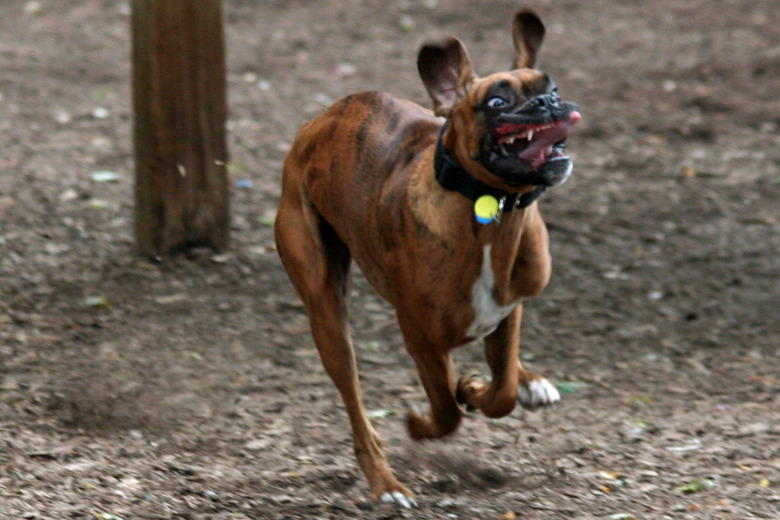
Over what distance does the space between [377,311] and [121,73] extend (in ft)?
17.1

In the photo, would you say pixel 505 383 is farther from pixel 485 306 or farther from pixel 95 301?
pixel 95 301

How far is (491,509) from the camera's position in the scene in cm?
455

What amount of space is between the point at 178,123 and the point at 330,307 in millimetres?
2514

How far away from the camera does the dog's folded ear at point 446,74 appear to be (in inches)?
A: 159

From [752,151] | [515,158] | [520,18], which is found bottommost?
[752,151]

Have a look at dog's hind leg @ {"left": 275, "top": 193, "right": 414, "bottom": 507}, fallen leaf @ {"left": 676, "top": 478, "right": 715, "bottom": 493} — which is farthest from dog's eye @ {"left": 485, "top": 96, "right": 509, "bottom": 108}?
fallen leaf @ {"left": 676, "top": 478, "right": 715, "bottom": 493}

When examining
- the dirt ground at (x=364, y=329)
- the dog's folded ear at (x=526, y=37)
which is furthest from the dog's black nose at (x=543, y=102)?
the dirt ground at (x=364, y=329)

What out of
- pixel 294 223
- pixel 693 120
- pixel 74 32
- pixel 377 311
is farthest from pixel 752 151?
pixel 74 32

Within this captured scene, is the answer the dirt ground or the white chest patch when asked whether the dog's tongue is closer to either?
the white chest patch

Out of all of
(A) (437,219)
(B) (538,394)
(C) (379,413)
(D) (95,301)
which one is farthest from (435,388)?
(D) (95,301)

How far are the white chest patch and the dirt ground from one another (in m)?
0.82

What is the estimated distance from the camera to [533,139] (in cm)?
368

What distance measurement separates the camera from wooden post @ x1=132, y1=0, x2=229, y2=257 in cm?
672

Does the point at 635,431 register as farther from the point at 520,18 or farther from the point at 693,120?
the point at 693,120
